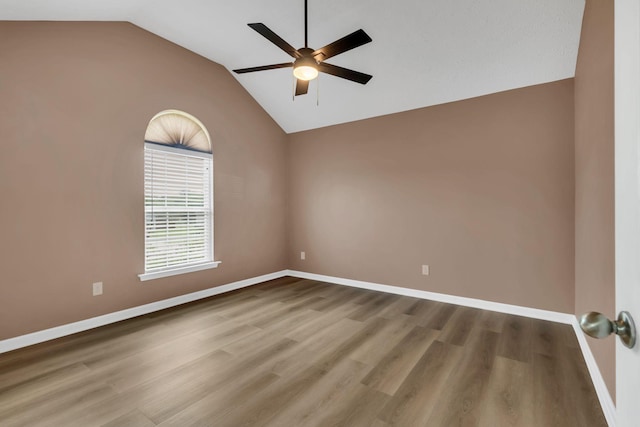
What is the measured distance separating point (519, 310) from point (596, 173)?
1.92 m

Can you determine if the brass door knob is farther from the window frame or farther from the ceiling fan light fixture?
the window frame

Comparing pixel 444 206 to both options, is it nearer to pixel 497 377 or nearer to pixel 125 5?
pixel 497 377

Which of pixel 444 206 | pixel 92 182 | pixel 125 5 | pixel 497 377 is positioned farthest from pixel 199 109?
pixel 497 377

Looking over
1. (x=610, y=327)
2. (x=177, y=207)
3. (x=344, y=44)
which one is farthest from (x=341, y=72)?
(x=177, y=207)

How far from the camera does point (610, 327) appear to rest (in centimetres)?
57

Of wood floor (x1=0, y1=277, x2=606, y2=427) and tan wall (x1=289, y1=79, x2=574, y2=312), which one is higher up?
tan wall (x1=289, y1=79, x2=574, y2=312)

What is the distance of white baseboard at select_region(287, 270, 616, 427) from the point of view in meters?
1.74

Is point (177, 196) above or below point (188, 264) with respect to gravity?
above

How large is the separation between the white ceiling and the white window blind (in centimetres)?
136

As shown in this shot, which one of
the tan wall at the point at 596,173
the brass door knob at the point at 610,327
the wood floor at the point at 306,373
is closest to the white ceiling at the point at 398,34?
the tan wall at the point at 596,173

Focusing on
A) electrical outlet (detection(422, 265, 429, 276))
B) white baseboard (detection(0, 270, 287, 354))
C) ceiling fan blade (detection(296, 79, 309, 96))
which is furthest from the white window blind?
electrical outlet (detection(422, 265, 429, 276))

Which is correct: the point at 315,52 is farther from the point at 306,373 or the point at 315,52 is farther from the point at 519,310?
the point at 519,310
